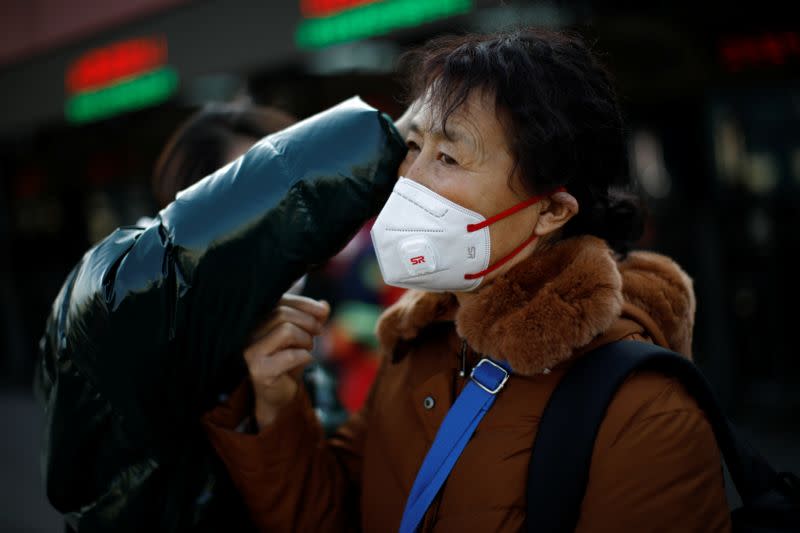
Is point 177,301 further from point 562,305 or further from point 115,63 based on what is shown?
Answer: point 115,63

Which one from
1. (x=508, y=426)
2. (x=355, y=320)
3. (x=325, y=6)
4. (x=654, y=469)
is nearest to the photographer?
(x=654, y=469)

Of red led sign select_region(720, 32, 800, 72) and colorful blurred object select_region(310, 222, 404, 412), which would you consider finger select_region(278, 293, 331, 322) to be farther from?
red led sign select_region(720, 32, 800, 72)

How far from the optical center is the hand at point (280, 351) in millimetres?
A: 1538

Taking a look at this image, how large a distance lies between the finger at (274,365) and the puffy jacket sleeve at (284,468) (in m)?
0.12

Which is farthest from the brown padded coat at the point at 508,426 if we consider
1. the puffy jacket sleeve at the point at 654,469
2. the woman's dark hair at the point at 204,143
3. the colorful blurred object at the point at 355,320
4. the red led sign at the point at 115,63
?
the red led sign at the point at 115,63

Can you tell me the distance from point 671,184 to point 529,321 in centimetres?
497

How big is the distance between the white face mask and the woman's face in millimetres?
17

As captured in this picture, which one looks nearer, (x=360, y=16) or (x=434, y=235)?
(x=434, y=235)

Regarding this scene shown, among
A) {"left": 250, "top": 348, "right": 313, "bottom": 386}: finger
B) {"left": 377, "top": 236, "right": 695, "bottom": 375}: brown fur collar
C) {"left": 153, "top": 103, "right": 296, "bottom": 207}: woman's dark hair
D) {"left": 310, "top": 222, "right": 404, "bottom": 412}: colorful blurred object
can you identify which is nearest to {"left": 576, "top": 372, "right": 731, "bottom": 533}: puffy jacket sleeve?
{"left": 377, "top": 236, "right": 695, "bottom": 375}: brown fur collar

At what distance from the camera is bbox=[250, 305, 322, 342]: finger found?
1.55 metres

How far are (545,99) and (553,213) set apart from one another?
0.79ft

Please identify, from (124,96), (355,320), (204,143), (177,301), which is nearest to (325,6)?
(355,320)

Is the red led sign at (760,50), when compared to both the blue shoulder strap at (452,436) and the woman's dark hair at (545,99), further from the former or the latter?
the blue shoulder strap at (452,436)

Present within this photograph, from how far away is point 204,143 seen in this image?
2.08 meters
